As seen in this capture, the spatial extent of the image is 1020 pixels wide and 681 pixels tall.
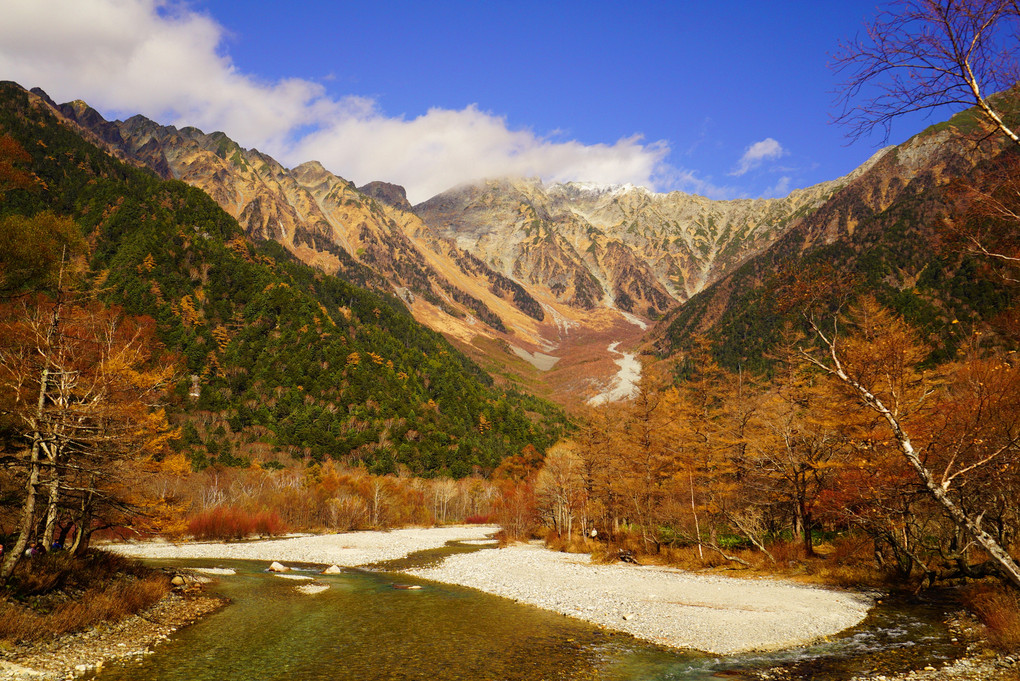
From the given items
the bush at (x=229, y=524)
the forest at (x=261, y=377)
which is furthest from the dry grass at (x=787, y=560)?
the bush at (x=229, y=524)

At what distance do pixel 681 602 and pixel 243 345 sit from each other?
118467 mm

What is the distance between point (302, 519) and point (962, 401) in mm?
75011

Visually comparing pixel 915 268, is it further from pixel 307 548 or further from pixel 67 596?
pixel 67 596

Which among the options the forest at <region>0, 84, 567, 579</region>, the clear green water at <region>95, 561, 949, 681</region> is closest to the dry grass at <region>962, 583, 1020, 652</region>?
the clear green water at <region>95, 561, 949, 681</region>

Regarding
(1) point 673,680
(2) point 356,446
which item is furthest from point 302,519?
(1) point 673,680

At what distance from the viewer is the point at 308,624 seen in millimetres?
20844

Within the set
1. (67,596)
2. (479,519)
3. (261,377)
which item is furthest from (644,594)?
(261,377)

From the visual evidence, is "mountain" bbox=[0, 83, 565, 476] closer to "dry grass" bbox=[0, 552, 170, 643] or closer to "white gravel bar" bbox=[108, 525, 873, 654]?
"white gravel bar" bbox=[108, 525, 873, 654]

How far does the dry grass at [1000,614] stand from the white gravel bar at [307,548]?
38.6 meters

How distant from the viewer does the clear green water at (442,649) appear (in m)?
14.9

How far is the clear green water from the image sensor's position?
14.9 m

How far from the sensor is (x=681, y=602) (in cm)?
2411

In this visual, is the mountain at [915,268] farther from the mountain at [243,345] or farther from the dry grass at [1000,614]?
the mountain at [243,345]

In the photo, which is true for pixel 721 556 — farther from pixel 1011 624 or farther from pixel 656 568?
pixel 1011 624
